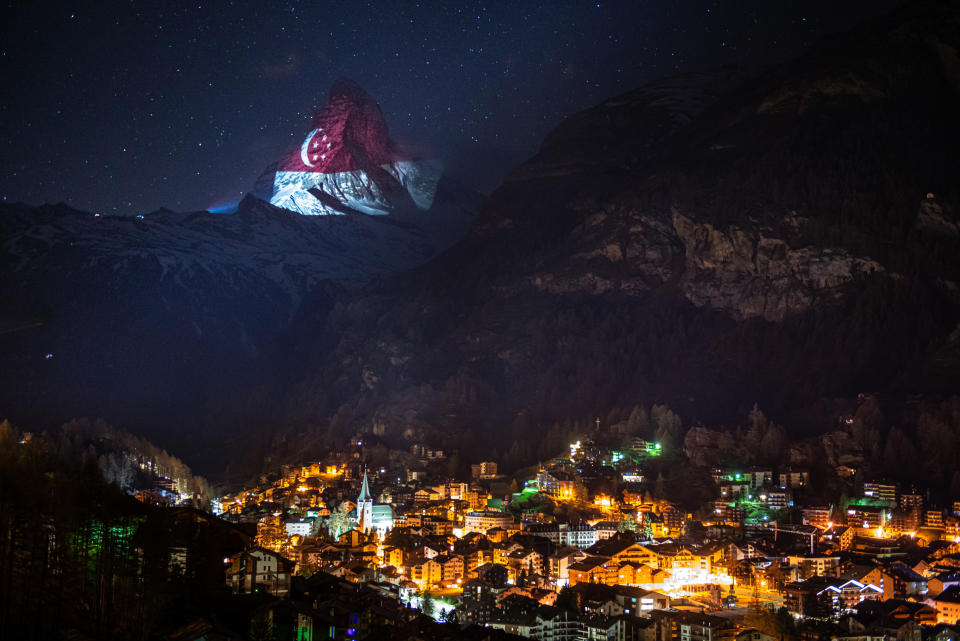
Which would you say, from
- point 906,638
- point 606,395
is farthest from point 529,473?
point 906,638

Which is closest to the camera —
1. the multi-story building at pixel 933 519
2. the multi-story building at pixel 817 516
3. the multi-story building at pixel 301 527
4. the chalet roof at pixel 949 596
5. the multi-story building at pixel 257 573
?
the multi-story building at pixel 257 573

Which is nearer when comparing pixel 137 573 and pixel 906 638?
pixel 137 573

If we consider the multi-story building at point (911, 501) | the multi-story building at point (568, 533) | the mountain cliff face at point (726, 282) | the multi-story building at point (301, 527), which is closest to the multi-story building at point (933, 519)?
the multi-story building at point (911, 501)

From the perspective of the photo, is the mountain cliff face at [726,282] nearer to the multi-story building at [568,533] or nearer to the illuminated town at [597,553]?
the illuminated town at [597,553]

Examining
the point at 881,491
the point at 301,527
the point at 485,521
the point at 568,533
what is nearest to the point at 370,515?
the point at 301,527

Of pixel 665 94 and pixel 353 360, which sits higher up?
pixel 665 94

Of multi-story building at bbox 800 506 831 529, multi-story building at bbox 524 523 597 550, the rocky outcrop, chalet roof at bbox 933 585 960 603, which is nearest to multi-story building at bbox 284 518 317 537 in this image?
multi-story building at bbox 524 523 597 550

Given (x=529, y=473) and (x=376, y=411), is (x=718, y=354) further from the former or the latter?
(x=376, y=411)

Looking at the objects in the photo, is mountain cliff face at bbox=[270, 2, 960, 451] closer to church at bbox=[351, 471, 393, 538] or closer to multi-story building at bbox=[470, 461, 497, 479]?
multi-story building at bbox=[470, 461, 497, 479]
